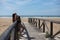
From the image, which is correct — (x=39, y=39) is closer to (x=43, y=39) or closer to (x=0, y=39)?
(x=43, y=39)

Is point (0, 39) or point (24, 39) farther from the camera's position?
point (24, 39)

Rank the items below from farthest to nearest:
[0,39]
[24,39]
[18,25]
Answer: [24,39]
[18,25]
[0,39]

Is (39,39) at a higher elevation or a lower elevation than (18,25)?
lower

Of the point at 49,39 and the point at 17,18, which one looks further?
the point at 49,39

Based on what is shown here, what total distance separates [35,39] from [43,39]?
328 millimetres

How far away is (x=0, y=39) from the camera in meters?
1.45

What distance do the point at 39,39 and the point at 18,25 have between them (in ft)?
9.67

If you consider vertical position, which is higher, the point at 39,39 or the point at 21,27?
the point at 21,27

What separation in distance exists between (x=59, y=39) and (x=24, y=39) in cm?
144

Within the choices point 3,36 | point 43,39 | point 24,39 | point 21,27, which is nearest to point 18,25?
point 21,27

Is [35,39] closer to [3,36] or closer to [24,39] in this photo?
[24,39]

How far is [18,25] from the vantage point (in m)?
3.72

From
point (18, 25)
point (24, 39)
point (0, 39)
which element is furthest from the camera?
point (24, 39)

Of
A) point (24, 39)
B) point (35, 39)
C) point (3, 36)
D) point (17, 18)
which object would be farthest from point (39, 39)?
point (3, 36)
